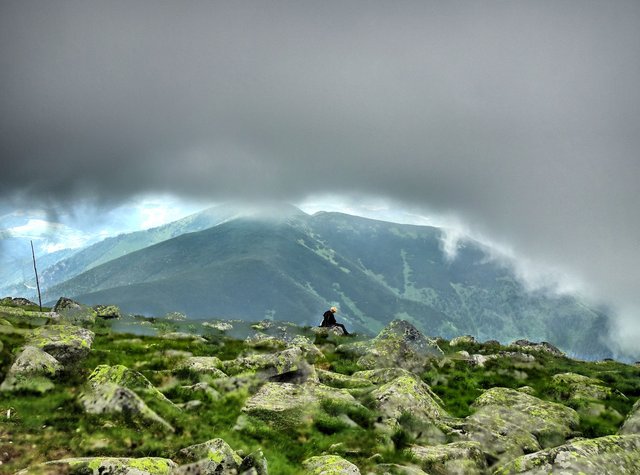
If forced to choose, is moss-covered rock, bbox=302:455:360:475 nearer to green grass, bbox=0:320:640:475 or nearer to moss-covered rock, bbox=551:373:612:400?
green grass, bbox=0:320:640:475

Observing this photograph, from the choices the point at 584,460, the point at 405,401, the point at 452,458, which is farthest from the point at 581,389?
the point at 584,460

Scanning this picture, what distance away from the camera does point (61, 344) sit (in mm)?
18141

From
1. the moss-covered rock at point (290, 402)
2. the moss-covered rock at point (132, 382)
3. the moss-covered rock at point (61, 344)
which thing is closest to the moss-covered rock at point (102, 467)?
the moss-covered rock at point (132, 382)

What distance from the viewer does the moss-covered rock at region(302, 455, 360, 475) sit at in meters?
11.7

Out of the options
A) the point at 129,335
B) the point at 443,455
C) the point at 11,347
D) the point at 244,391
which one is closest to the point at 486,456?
the point at 443,455

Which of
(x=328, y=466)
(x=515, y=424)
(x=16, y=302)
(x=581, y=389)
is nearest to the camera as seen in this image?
(x=328, y=466)

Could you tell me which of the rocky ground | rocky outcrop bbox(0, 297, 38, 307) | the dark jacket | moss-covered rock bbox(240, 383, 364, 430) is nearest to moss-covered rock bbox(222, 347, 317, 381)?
the rocky ground

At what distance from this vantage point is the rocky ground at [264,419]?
1177 cm

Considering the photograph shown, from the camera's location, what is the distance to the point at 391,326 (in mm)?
36719

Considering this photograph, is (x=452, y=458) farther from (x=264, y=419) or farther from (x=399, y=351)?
(x=399, y=351)

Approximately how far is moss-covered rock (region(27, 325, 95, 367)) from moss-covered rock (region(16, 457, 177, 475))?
24.9 ft

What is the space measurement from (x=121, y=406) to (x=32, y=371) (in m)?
4.26

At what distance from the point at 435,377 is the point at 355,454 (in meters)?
16.1

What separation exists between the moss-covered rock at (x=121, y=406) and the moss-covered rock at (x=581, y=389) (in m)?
22.6
